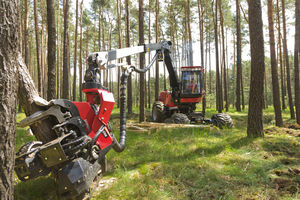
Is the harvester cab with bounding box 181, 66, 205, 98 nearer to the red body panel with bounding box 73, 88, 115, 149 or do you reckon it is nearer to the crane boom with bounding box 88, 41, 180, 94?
the crane boom with bounding box 88, 41, 180, 94

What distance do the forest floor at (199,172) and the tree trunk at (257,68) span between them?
531 mm

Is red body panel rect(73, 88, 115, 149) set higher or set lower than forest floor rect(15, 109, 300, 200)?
higher

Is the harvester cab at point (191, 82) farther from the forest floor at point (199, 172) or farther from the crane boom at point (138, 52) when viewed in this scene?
the forest floor at point (199, 172)

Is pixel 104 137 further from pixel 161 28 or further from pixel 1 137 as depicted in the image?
pixel 161 28

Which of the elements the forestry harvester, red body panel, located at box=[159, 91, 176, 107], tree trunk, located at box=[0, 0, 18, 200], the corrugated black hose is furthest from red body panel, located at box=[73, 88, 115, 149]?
red body panel, located at box=[159, 91, 176, 107]

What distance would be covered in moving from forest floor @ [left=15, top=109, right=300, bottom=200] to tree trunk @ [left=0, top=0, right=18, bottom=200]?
1438mm

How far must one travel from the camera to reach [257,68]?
516 cm

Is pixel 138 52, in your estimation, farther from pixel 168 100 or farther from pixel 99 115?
pixel 168 100

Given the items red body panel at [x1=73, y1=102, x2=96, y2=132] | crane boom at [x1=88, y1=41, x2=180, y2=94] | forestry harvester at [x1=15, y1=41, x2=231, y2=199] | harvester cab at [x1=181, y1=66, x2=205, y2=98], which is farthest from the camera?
harvester cab at [x1=181, y1=66, x2=205, y2=98]

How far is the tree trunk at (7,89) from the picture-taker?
153cm

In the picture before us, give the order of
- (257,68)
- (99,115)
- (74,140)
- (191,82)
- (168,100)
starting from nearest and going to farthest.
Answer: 1. (74,140)
2. (99,115)
3. (257,68)
4. (191,82)
5. (168,100)

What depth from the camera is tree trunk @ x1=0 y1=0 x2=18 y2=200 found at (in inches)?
60.1

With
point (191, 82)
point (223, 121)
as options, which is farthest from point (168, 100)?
point (223, 121)

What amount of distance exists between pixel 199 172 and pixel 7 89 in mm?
3330
